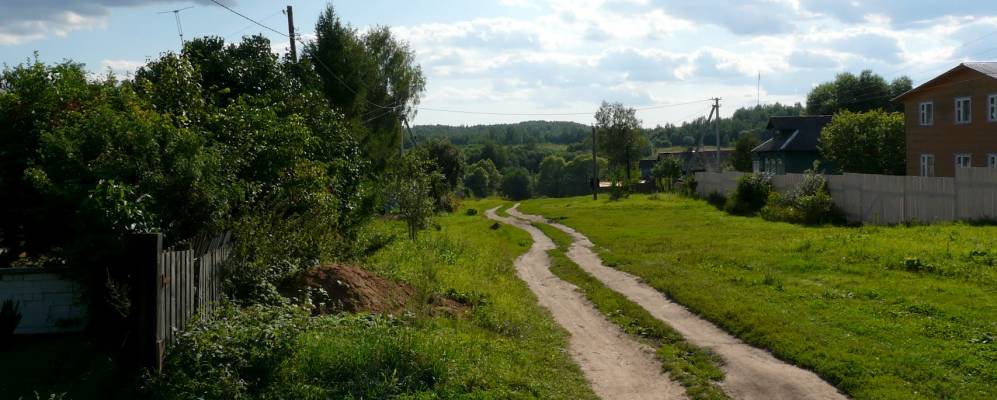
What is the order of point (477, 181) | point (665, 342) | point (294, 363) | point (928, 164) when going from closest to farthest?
1. point (294, 363)
2. point (665, 342)
3. point (928, 164)
4. point (477, 181)

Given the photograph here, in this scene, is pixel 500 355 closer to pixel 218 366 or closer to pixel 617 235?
pixel 218 366

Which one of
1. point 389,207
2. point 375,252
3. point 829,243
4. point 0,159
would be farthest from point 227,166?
point 389,207

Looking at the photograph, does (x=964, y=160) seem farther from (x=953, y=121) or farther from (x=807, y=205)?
(x=807, y=205)

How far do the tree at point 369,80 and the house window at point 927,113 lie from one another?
26.2 metres

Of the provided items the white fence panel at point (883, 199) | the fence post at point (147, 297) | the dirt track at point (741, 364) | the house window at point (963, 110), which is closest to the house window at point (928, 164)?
the house window at point (963, 110)

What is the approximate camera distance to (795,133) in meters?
63.0

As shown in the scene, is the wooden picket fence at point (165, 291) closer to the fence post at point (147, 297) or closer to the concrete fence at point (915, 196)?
the fence post at point (147, 297)

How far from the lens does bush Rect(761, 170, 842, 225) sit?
106 ft

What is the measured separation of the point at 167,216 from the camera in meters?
10.4

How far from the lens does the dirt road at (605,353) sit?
30.7 ft

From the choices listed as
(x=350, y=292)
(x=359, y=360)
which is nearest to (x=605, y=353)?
(x=350, y=292)

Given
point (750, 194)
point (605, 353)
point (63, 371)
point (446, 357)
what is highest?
point (750, 194)

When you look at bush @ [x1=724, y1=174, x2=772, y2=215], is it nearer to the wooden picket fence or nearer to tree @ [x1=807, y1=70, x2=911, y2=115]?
the wooden picket fence

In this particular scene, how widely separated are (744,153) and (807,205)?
49.3 m
